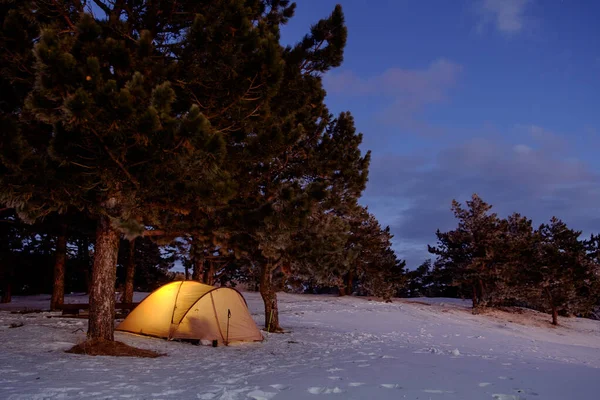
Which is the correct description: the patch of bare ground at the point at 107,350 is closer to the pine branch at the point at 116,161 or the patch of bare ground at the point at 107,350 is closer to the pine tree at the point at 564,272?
the pine branch at the point at 116,161

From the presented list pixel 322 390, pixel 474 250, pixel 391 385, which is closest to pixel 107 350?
pixel 322 390

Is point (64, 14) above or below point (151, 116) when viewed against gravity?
above

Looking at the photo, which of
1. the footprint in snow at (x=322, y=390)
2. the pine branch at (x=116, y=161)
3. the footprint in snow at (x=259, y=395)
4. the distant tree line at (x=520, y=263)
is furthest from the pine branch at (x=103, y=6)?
the distant tree line at (x=520, y=263)

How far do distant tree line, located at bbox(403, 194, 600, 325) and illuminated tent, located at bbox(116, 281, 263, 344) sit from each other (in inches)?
946

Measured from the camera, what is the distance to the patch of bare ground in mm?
9670

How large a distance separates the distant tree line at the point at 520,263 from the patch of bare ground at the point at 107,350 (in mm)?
27984

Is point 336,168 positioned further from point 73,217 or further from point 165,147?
point 73,217

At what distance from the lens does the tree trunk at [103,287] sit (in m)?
10.2

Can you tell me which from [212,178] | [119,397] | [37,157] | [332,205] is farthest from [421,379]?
[332,205]

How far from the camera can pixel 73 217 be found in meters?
17.5

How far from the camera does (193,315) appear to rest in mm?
13164

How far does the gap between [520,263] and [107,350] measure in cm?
3243

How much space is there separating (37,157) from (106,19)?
3674 millimetres

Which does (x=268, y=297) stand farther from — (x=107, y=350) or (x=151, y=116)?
(x=151, y=116)
